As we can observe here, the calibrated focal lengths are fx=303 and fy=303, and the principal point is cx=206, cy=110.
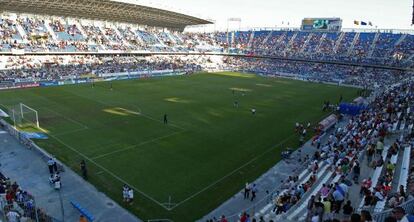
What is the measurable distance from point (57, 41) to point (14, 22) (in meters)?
9.31

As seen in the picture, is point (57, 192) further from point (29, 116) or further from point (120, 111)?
point (120, 111)

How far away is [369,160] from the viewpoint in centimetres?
1672

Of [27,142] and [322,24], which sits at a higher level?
[322,24]

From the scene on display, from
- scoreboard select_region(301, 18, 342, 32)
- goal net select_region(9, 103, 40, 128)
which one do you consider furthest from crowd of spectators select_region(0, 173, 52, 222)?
scoreboard select_region(301, 18, 342, 32)

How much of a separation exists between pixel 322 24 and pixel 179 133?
7527 centimetres

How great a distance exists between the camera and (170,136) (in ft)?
83.7

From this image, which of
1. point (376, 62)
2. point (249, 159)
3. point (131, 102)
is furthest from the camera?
point (376, 62)

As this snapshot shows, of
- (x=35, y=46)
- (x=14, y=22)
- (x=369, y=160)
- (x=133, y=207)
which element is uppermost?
(x=14, y=22)

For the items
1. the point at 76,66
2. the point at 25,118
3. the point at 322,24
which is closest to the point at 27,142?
the point at 25,118

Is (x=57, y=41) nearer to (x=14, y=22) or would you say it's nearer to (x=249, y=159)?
(x=14, y=22)

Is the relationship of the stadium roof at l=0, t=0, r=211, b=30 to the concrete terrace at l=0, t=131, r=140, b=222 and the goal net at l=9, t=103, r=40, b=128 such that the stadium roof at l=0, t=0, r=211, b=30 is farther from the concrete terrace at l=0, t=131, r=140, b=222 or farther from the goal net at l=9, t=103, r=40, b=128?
the concrete terrace at l=0, t=131, r=140, b=222

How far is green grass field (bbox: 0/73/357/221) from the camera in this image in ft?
56.4

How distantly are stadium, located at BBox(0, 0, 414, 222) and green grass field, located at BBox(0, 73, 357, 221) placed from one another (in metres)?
0.12

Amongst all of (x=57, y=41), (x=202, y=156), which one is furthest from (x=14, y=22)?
(x=202, y=156)
